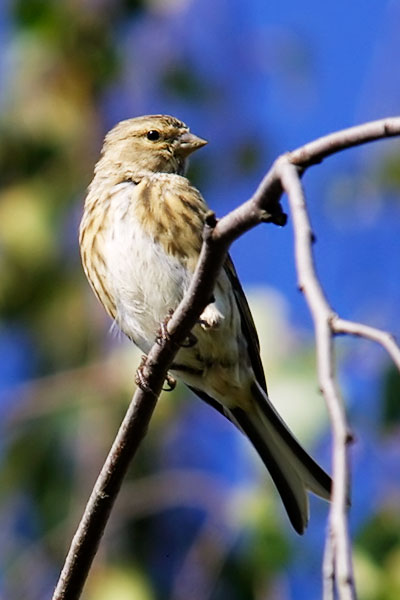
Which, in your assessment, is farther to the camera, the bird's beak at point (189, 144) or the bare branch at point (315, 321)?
the bird's beak at point (189, 144)

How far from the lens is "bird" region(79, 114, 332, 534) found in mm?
3535

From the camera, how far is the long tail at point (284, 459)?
3.40 meters

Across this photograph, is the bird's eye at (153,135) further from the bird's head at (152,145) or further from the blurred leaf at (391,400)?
the blurred leaf at (391,400)

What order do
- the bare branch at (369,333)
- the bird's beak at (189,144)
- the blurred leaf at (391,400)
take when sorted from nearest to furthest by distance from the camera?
the bare branch at (369,333) → the blurred leaf at (391,400) → the bird's beak at (189,144)

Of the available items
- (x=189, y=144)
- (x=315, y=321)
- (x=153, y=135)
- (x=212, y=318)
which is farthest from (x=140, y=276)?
(x=315, y=321)

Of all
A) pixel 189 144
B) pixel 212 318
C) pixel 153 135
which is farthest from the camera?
pixel 153 135

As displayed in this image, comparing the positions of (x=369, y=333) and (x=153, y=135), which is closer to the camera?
(x=369, y=333)

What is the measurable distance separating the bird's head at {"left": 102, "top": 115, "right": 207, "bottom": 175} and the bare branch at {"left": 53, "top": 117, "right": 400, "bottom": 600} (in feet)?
5.10

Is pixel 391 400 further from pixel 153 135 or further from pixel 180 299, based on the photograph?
pixel 153 135

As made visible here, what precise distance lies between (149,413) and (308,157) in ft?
3.70

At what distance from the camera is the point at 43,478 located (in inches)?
210

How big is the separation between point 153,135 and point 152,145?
10 cm

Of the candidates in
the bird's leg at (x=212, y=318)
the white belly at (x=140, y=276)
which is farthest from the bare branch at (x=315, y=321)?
the white belly at (x=140, y=276)

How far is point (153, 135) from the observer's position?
4.52m
